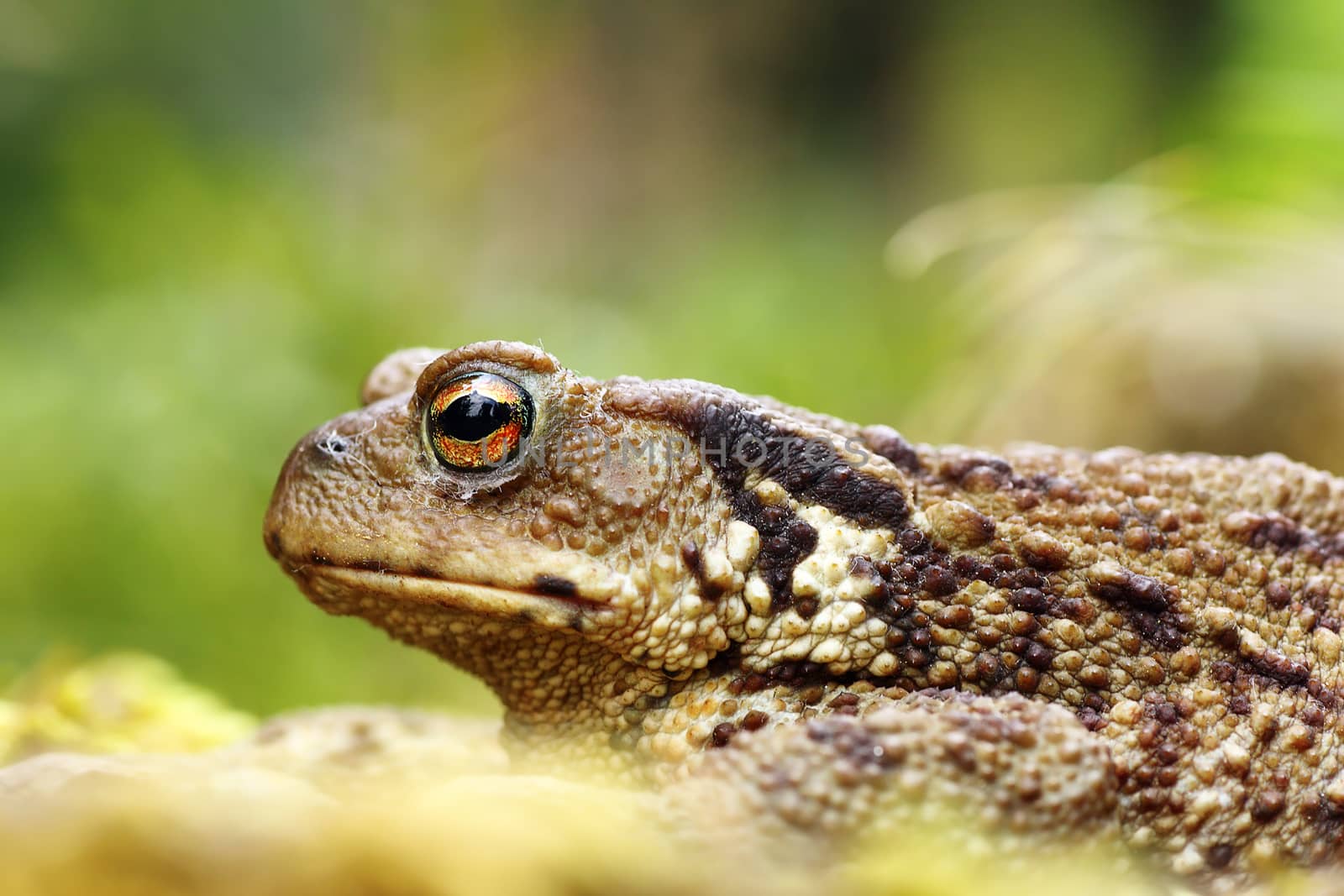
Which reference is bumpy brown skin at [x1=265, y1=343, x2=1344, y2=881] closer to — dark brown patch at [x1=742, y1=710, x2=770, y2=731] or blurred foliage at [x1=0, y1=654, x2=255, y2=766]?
dark brown patch at [x1=742, y1=710, x2=770, y2=731]

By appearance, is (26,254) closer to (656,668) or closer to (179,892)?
(656,668)

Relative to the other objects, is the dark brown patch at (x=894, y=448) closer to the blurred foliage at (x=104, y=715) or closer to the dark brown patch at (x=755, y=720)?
the dark brown patch at (x=755, y=720)

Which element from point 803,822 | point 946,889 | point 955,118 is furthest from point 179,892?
point 955,118

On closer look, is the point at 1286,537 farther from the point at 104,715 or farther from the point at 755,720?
the point at 104,715

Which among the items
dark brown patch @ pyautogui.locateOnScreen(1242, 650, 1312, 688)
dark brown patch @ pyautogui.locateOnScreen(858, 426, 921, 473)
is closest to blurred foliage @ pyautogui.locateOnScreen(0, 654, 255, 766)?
dark brown patch @ pyautogui.locateOnScreen(858, 426, 921, 473)

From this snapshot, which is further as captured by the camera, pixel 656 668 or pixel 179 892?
pixel 656 668

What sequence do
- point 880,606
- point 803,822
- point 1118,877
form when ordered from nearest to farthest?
1. point 803,822
2. point 1118,877
3. point 880,606

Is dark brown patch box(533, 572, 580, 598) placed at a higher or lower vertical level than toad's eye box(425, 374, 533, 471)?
lower
